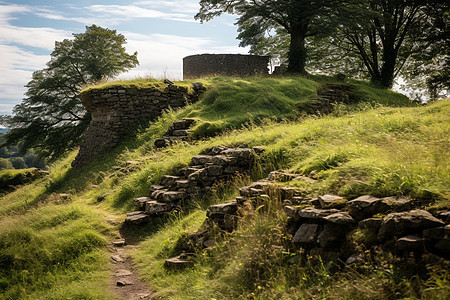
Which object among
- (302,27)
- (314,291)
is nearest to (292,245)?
(314,291)

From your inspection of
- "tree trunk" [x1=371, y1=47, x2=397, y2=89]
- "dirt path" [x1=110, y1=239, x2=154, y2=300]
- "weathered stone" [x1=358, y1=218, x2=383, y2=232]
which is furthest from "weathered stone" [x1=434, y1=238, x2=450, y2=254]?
"tree trunk" [x1=371, y1=47, x2=397, y2=89]

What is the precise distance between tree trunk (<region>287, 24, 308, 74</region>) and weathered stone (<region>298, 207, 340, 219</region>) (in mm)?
19576

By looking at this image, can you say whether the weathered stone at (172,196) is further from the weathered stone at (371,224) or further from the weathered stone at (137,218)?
the weathered stone at (371,224)

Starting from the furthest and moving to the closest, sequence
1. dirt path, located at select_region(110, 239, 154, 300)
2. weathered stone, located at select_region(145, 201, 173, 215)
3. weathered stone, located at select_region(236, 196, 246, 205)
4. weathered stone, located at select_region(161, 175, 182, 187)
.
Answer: weathered stone, located at select_region(161, 175, 182, 187)
weathered stone, located at select_region(145, 201, 173, 215)
weathered stone, located at select_region(236, 196, 246, 205)
dirt path, located at select_region(110, 239, 154, 300)

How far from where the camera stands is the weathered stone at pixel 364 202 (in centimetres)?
375

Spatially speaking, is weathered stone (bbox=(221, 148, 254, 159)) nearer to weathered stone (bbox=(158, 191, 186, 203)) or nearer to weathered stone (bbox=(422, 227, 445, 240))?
weathered stone (bbox=(158, 191, 186, 203))

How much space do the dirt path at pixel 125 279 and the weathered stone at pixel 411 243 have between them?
137 inches

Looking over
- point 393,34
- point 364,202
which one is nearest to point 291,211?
point 364,202

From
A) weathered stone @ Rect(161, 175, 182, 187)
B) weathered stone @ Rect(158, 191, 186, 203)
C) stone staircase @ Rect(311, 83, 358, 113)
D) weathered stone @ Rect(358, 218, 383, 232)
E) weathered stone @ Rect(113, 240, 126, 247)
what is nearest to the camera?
weathered stone @ Rect(358, 218, 383, 232)

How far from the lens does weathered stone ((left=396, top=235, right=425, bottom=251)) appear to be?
9.96 feet

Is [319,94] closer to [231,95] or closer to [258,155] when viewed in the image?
[231,95]

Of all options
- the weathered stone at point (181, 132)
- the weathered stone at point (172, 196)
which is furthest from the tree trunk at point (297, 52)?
the weathered stone at point (172, 196)

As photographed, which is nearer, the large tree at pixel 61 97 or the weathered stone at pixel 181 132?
the weathered stone at pixel 181 132

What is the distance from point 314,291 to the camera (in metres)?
3.40
